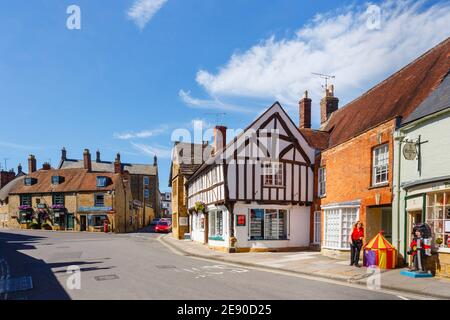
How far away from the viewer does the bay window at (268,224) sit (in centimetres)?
2155

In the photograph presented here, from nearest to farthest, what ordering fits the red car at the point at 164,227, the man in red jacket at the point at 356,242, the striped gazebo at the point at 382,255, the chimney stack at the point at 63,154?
the striped gazebo at the point at 382,255 → the man in red jacket at the point at 356,242 → the red car at the point at 164,227 → the chimney stack at the point at 63,154

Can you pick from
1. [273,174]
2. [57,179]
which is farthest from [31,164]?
[273,174]

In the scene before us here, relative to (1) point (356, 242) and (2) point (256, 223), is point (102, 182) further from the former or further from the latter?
(1) point (356, 242)

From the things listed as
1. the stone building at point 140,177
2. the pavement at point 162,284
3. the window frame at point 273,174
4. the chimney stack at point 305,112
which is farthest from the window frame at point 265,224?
the stone building at point 140,177

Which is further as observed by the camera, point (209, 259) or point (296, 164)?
point (296, 164)

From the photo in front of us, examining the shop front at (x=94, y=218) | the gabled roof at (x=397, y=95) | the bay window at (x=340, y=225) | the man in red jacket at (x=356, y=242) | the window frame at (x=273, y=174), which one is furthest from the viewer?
the shop front at (x=94, y=218)

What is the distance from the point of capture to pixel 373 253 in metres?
13.6

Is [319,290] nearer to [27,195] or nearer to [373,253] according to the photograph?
[373,253]

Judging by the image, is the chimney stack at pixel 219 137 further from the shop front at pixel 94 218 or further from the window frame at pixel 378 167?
the shop front at pixel 94 218

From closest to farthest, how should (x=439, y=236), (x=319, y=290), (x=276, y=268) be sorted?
(x=319, y=290) < (x=439, y=236) < (x=276, y=268)

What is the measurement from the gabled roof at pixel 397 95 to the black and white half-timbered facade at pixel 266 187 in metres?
2.88

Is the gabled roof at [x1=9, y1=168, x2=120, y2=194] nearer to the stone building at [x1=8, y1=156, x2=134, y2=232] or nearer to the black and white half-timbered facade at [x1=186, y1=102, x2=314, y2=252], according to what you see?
the stone building at [x1=8, y1=156, x2=134, y2=232]


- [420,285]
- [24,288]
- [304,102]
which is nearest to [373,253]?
[420,285]

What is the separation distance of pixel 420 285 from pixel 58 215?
45121 millimetres
